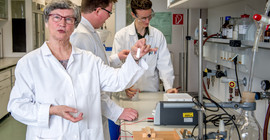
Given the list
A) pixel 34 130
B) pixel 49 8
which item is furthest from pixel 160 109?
pixel 49 8

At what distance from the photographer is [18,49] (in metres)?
6.20

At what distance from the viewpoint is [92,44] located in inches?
75.5

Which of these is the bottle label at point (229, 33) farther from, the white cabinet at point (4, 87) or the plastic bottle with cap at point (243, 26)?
the white cabinet at point (4, 87)

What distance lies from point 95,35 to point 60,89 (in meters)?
0.61

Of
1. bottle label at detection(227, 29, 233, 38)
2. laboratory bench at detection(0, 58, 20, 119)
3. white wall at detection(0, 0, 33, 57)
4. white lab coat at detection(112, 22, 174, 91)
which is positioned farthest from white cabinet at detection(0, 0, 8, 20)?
bottle label at detection(227, 29, 233, 38)

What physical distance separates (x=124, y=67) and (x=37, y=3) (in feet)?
18.7

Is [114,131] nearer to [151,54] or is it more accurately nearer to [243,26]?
[151,54]

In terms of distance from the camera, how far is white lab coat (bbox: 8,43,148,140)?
146 cm

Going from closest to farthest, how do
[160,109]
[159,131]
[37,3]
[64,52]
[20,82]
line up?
1. [20,82]
2. [64,52]
3. [159,131]
4. [160,109]
5. [37,3]

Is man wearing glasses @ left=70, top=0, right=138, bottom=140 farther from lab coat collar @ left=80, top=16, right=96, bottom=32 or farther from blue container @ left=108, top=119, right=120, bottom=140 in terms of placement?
blue container @ left=108, top=119, right=120, bottom=140

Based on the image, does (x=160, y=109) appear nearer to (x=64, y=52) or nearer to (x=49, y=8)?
(x=64, y=52)

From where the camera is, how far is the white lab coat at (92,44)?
1.87m

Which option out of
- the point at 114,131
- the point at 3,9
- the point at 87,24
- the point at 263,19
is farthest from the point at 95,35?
the point at 3,9

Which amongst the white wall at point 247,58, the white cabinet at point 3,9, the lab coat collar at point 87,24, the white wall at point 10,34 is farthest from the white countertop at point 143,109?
the white wall at point 10,34
